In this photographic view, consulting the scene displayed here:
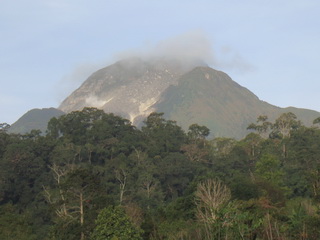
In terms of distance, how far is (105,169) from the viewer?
59469 mm

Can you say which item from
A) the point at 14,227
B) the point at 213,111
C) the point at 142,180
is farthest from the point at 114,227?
the point at 213,111

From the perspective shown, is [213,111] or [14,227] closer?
[14,227]

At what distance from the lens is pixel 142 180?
187 feet

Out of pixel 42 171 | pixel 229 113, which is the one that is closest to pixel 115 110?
pixel 229 113

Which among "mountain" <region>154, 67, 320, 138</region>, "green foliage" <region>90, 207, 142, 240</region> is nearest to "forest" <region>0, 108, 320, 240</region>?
"green foliage" <region>90, 207, 142, 240</region>

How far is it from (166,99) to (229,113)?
2585cm

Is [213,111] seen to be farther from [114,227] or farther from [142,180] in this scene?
[114,227]

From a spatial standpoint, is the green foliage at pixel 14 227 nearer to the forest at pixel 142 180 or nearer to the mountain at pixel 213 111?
the forest at pixel 142 180

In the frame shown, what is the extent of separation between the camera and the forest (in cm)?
3334

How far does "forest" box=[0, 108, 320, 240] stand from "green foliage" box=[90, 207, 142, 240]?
0.20ft

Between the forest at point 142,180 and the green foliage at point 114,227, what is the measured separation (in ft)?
0.20

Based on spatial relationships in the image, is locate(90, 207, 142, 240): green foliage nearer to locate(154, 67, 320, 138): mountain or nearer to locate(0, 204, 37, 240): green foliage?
locate(0, 204, 37, 240): green foliage

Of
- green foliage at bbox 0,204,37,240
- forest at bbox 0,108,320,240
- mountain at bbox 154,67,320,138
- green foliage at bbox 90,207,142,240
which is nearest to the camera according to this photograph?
green foliage at bbox 90,207,142,240

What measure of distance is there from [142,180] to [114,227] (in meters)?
27.3
